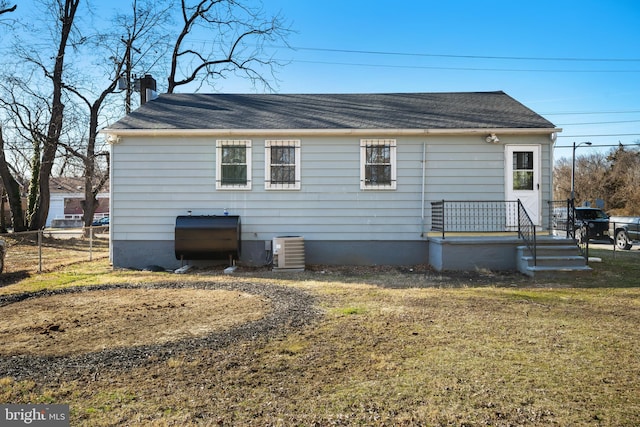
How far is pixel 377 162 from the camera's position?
32.9 ft

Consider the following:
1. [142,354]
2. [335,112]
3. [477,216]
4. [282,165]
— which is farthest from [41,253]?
[477,216]

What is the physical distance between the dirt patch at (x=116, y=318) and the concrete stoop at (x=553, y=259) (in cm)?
561

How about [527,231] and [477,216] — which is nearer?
[527,231]

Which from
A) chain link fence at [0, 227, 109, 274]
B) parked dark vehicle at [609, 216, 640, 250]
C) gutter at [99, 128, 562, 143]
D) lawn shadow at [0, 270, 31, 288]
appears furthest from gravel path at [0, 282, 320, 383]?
parked dark vehicle at [609, 216, 640, 250]

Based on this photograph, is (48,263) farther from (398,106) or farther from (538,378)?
(538,378)

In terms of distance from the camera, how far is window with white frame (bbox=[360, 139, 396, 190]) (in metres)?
9.97

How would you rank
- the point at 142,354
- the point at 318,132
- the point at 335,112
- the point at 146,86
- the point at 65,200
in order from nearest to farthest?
the point at 142,354 → the point at 318,132 → the point at 335,112 → the point at 146,86 → the point at 65,200

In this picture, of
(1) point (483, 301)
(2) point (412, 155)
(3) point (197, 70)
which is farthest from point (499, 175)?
(3) point (197, 70)

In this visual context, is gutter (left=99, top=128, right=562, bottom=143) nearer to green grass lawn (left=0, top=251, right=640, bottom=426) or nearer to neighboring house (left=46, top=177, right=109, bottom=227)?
green grass lawn (left=0, top=251, right=640, bottom=426)

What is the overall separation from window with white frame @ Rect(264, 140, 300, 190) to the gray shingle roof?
440 millimetres

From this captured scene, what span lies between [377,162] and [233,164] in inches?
134

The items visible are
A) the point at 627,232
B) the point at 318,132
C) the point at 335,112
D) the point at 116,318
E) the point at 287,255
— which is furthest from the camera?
the point at 627,232

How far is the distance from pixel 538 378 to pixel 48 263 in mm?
11549

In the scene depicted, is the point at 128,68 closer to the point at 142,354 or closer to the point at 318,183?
the point at 318,183
